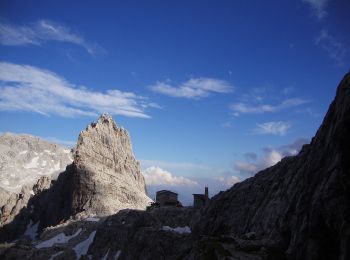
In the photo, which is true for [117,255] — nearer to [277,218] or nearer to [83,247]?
[83,247]

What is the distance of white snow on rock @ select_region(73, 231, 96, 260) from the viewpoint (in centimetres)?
11106

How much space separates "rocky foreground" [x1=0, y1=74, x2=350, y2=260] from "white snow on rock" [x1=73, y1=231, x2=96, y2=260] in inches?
254

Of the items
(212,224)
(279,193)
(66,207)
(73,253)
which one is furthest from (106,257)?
(66,207)

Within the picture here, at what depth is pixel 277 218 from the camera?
135 feet

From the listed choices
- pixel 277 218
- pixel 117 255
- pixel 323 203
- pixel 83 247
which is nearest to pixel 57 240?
pixel 83 247

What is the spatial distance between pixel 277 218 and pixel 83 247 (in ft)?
278

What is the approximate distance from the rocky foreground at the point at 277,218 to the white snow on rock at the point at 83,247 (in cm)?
644

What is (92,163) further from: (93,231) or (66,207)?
(93,231)

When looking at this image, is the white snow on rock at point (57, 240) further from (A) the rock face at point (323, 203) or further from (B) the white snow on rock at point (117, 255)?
(A) the rock face at point (323, 203)

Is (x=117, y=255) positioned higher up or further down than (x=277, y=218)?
further down

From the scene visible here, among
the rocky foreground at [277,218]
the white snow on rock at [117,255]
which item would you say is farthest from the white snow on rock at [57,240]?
the white snow on rock at [117,255]

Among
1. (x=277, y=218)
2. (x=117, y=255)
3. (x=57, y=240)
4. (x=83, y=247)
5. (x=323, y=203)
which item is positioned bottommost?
(x=117, y=255)

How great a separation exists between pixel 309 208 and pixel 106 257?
248 ft

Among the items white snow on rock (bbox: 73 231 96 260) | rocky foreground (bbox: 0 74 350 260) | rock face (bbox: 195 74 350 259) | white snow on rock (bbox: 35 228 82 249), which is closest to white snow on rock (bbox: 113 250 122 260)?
rocky foreground (bbox: 0 74 350 260)
